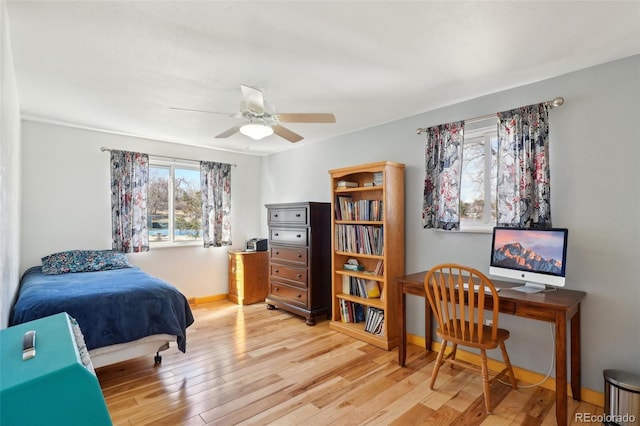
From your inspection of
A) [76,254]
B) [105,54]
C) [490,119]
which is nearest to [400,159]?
[490,119]

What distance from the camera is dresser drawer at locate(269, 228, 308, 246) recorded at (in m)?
4.05

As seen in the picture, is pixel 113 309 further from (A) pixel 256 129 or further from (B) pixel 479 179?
(B) pixel 479 179

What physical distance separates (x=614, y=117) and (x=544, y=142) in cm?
42

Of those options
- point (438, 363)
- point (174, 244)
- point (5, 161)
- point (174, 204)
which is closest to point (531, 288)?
point (438, 363)

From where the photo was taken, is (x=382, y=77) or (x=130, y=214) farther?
(x=130, y=214)

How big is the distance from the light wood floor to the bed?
0.29m

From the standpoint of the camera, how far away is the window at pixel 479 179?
2.89 meters

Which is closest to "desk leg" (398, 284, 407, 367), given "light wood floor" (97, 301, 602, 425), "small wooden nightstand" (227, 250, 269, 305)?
"light wood floor" (97, 301, 602, 425)

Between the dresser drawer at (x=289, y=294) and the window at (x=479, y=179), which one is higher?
the window at (x=479, y=179)

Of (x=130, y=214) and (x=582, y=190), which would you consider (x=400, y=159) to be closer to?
(x=582, y=190)

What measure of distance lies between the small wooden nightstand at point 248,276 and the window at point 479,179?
3.00 m

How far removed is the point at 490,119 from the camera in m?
2.84

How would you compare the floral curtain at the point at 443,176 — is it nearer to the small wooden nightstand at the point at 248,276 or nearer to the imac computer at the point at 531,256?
the imac computer at the point at 531,256

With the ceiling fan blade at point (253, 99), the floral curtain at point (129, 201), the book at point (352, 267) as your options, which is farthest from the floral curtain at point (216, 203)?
the ceiling fan blade at point (253, 99)
